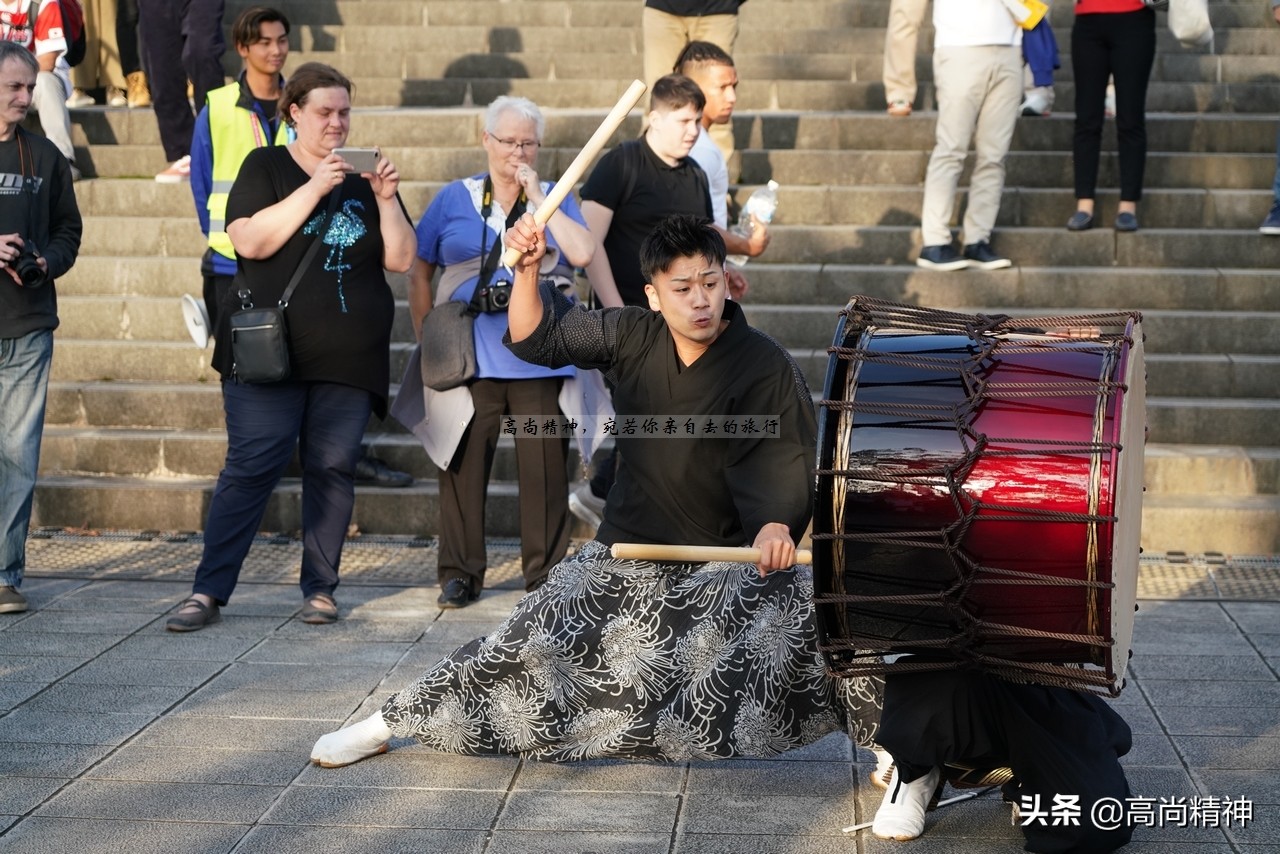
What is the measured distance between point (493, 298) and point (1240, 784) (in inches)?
124

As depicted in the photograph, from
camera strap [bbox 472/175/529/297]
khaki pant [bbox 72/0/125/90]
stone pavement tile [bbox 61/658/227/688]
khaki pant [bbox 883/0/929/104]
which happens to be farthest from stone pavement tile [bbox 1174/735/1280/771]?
khaki pant [bbox 72/0/125/90]

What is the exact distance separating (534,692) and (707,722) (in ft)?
1.54

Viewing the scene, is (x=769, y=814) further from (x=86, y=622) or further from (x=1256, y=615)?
(x=86, y=622)

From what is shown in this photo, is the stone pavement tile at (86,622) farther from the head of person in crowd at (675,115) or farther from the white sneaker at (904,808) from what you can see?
the white sneaker at (904,808)

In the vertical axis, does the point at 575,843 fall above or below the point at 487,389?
below

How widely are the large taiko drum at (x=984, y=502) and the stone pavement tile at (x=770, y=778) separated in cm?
59

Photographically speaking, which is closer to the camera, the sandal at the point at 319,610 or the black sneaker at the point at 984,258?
the sandal at the point at 319,610

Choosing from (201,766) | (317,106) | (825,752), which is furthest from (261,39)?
(825,752)

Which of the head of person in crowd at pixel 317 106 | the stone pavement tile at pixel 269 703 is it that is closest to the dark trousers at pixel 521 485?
the head of person in crowd at pixel 317 106

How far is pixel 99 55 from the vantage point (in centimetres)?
1070

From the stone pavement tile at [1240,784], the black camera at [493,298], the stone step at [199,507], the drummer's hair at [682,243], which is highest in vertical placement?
the drummer's hair at [682,243]

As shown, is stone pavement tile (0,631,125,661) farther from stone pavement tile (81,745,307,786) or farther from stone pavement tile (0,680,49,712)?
stone pavement tile (81,745,307,786)

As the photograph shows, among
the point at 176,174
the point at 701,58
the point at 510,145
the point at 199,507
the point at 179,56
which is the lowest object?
the point at 199,507

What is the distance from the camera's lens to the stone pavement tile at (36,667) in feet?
17.3
